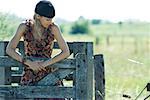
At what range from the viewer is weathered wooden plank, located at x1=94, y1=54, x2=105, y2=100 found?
8305 mm

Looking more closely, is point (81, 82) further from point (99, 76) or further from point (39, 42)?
point (99, 76)

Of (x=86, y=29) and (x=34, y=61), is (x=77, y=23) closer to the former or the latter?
(x=86, y=29)

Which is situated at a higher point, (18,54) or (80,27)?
(18,54)

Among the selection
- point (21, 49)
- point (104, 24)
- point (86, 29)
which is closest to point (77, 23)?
point (86, 29)

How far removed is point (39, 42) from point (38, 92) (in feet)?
2.25

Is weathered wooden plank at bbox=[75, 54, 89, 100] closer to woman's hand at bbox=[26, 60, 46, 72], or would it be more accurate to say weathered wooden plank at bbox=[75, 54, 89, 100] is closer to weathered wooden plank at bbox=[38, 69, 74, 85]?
weathered wooden plank at bbox=[38, 69, 74, 85]

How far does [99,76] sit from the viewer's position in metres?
8.37

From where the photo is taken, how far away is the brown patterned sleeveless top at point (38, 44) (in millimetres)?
7344

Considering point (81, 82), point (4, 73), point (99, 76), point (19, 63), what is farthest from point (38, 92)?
point (99, 76)

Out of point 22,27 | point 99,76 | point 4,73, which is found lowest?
point 99,76

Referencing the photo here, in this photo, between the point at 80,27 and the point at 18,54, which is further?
the point at 80,27

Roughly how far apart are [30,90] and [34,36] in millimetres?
711

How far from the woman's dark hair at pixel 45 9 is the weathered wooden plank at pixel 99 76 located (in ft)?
4.63

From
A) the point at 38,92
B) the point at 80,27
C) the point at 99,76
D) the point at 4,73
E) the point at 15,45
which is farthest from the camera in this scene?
the point at 80,27
